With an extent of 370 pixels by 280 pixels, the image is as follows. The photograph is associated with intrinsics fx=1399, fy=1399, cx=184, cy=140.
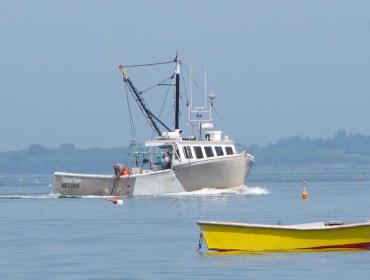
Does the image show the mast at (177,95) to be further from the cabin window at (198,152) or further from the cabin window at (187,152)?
the cabin window at (187,152)

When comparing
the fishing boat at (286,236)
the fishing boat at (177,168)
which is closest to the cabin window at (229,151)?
the fishing boat at (177,168)

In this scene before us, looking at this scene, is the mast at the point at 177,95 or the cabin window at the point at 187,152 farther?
the mast at the point at 177,95

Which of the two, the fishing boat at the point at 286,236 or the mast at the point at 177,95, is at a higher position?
the mast at the point at 177,95

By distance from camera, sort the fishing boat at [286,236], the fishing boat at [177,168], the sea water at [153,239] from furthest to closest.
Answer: the fishing boat at [177,168], the fishing boat at [286,236], the sea water at [153,239]

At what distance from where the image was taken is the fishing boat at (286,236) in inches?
1812

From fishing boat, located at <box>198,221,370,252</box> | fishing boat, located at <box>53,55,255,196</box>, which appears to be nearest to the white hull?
fishing boat, located at <box>53,55,255,196</box>

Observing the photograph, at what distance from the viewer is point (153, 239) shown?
56.6 m

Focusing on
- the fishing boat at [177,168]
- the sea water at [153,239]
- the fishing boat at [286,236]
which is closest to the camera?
the sea water at [153,239]

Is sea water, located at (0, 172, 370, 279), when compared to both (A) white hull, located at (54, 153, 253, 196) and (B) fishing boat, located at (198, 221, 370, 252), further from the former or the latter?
(A) white hull, located at (54, 153, 253, 196)

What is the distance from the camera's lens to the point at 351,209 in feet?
270

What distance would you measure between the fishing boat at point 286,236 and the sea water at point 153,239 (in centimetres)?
31

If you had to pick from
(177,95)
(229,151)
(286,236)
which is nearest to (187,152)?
(229,151)

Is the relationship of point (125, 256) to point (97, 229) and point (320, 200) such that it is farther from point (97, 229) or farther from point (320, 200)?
point (320, 200)

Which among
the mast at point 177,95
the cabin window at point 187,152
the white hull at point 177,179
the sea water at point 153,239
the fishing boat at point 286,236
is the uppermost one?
the mast at point 177,95
